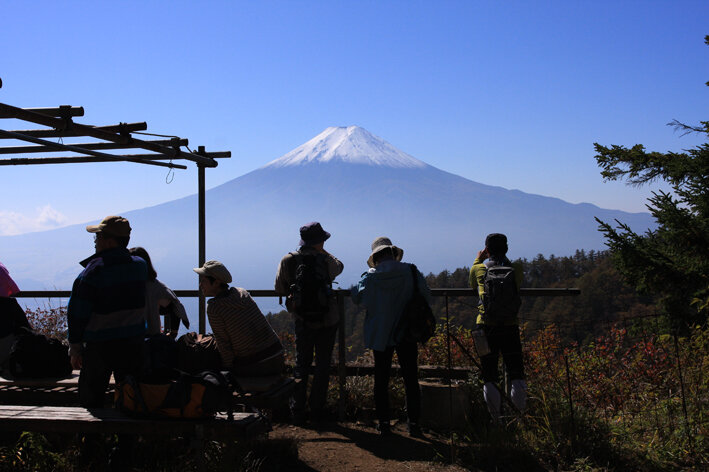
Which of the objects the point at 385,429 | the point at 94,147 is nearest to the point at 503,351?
the point at 385,429

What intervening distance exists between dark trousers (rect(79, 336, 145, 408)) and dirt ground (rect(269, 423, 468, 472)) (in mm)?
1432

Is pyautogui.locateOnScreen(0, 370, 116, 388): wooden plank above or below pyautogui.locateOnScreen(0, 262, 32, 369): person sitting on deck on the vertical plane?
below

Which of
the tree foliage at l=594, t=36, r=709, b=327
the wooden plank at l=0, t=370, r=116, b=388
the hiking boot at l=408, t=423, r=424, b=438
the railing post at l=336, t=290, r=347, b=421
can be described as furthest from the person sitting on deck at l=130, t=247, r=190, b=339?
the tree foliage at l=594, t=36, r=709, b=327

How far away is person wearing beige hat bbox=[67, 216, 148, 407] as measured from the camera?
4.22 meters

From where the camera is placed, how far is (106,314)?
4277 mm

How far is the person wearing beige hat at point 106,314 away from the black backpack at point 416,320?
2021 millimetres

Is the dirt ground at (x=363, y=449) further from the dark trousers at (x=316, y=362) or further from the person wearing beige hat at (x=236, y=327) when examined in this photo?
the person wearing beige hat at (x=236, y=327)

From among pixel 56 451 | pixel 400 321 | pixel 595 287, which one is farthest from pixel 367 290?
pixel 595 287

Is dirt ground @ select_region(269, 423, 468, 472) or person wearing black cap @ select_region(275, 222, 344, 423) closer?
dirt ground @ select_region(269, 423, 468, 472)

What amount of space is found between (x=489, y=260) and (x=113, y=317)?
9.48 feet

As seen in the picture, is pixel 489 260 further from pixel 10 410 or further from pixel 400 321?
pixel 10 410

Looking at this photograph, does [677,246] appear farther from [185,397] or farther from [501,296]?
[185,397]

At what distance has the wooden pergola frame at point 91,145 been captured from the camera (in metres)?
5.57

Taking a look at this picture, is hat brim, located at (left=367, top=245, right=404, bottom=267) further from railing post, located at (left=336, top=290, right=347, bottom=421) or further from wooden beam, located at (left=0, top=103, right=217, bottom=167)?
wooden beam, located at (left=0, top=103, right=217, bottom=167)
